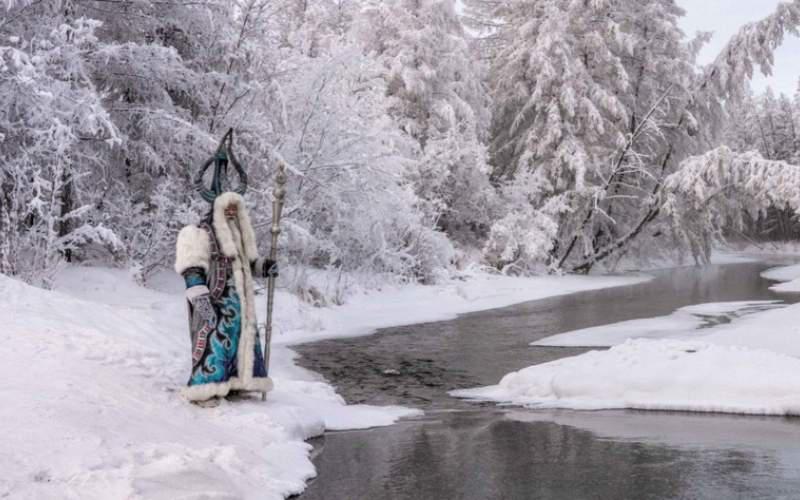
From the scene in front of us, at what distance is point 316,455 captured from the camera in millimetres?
6070

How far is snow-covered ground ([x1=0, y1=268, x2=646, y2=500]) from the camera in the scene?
4.20 meters

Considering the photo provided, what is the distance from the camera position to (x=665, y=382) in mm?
7984

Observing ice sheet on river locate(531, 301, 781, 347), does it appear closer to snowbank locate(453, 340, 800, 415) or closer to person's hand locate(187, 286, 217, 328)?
snowbank locate(453, 340, 800, 415)

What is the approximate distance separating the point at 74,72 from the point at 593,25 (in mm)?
25044

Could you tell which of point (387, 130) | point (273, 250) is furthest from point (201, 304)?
point (387, 130)

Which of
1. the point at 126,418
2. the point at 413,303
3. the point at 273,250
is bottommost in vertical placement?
the point at 413,303

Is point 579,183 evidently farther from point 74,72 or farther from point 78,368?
point 78,368

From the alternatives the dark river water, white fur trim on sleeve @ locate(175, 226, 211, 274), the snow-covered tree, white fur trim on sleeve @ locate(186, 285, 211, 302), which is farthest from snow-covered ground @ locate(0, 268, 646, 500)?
the snow-covered tree

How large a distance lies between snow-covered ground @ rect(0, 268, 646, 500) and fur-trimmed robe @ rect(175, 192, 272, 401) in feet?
0.70

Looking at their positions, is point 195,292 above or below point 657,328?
above

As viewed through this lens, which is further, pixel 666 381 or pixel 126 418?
pixel 666 381

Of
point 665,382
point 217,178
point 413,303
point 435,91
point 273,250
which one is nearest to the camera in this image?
point 217,178

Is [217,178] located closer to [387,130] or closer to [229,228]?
[229,228]

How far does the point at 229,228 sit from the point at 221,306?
2.28ft
